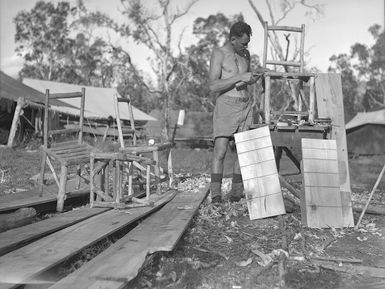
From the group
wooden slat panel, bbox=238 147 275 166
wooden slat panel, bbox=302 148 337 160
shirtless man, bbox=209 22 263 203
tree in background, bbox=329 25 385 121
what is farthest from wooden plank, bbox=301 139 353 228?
tree in background, bbox=329 25 385 121

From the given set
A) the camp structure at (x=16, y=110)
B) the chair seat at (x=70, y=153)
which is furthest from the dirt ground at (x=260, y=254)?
the camp structure at (x=16, y=110)

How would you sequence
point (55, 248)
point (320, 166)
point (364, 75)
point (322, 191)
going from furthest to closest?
point (364, 75) < point (320, 166) < point (322, 191) < point (55, 248)

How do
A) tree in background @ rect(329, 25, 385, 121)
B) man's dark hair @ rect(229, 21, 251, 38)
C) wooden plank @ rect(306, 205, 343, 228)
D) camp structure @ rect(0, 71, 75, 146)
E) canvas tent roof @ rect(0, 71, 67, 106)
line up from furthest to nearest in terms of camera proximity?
tree in background @ rect(329, 25, 385, 121) < canvas tent roof @ rect(0, 71, 67, 106) < camp structure @ rect(0, 71, 75, 146) < man's dark hair @ rect(229, 21, 251, 38) < wooden plank @ rect(306, 205, 343, 228)

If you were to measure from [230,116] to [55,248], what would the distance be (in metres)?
2.65

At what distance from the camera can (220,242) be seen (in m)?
3.55

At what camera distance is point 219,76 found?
494 centimetres

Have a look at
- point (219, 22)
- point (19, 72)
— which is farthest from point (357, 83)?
point (19, 72)

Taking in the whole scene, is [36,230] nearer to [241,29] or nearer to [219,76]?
[219,76]

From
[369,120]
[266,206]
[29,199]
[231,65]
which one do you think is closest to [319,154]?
[266,206]

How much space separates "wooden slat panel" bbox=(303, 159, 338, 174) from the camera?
4324 mm

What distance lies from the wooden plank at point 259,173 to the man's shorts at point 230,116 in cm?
35

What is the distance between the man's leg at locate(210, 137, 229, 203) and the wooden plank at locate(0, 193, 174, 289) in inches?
43.0

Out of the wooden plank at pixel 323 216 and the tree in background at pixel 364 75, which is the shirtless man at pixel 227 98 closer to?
the wooden plank at pixel 323 216

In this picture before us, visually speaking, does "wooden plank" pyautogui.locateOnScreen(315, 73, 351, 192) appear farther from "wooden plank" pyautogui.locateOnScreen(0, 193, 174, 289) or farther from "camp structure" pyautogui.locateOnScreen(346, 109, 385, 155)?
"camp structure" pyautogui.locateOnScreen(346, 109, 385, 155)
